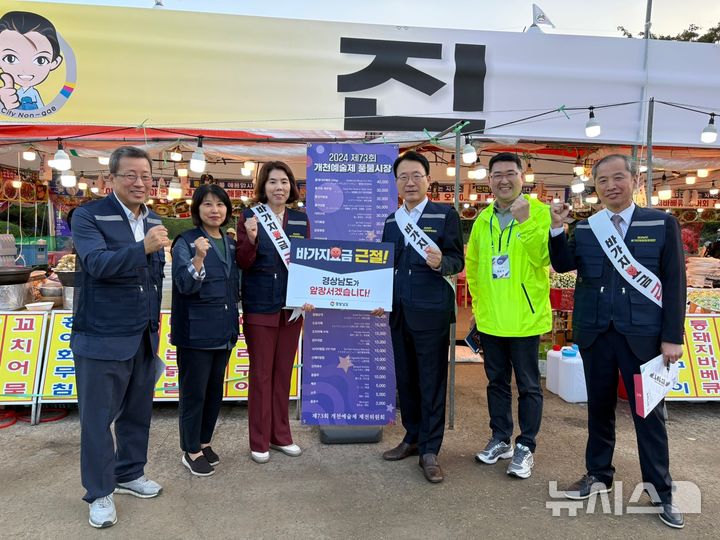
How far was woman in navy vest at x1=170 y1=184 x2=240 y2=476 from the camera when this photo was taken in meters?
3.03

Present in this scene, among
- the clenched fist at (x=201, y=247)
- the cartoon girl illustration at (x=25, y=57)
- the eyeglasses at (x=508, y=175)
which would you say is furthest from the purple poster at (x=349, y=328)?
the cartoon girl illustration at (x=25, y=57)

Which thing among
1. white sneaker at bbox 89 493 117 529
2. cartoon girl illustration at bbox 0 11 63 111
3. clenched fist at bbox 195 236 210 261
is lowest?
white sneaker at bbox 89 493 117 529

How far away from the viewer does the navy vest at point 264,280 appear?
334 centimetres

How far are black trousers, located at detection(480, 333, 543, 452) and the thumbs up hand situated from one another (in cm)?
497

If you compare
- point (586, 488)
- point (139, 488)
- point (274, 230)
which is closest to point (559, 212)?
point (586, 488)

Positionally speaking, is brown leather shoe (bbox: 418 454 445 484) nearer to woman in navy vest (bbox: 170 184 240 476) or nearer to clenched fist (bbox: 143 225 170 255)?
woman in navy vest (bbox: 170 184 240 476)

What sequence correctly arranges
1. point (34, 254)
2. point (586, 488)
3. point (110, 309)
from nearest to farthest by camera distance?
point (110, 309) < point (586, 488) < point (34, 254)

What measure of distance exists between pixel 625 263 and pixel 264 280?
2.32m

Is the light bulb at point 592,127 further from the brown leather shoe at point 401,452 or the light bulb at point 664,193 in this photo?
the light bulb at point 664,193

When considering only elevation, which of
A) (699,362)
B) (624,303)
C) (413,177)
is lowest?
(699,362)

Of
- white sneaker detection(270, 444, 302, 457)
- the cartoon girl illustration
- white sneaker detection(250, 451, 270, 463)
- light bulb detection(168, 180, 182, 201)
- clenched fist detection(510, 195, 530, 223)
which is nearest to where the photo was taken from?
clenched fist detection(510, 195, 530, 223)

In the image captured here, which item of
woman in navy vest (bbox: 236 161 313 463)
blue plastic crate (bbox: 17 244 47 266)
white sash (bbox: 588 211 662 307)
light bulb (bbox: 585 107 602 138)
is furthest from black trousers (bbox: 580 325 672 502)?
blue plastic crate (bbox: 17 244 47 266)

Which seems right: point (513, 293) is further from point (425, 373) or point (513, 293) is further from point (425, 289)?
point (425, 373)

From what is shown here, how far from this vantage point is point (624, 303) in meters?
2.75
